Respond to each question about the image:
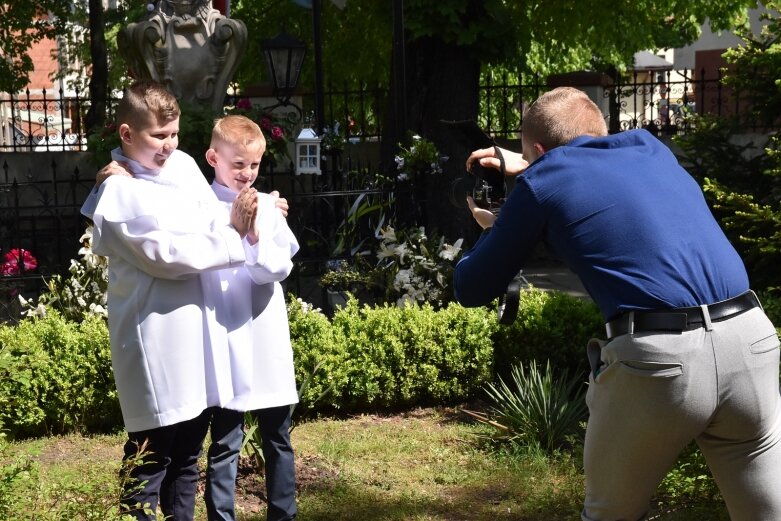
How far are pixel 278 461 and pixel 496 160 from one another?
4.72 ft

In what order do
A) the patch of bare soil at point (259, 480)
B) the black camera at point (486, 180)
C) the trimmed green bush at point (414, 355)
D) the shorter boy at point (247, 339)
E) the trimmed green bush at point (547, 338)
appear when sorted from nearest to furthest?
the black camera at point (486, 180)
the shorter boy at point (247, 339)
the patch of bare soil at point (259, 480)
the trimmed green bush at point (414, 355)
the trimmed green bush at point (547, 338)

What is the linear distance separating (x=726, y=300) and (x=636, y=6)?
10.4m

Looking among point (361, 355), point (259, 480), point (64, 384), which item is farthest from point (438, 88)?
point (259, 480)

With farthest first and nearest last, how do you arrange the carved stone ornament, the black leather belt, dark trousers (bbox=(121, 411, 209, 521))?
the carved stone ornament, dark trousers (bbox=(121, 411, 209, 521)), the black leather belt

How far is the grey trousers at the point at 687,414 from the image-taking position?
8.81ft

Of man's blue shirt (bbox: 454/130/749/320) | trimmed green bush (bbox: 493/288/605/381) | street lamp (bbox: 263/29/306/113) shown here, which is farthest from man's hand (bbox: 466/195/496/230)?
street lamp (bbox: 263/29/306/113)

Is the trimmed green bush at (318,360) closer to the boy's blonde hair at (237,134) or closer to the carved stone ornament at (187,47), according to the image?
Result: the boy's blonde hair at (237,134)

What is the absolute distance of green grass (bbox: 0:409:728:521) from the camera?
4504mm

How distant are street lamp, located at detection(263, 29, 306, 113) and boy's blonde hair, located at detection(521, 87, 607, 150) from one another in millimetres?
7313

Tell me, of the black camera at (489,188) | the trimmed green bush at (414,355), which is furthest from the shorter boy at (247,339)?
the trimmed green bush at (414,355)

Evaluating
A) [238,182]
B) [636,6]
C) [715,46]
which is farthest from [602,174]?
[715,46]

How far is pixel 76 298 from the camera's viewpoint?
6.40 meters

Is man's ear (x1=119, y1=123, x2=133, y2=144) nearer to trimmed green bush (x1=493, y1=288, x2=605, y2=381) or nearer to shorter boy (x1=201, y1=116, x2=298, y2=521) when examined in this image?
shorter boy (x1=201, y1=116, x2=298, y2=521)

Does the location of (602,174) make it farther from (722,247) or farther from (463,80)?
(463,80)
